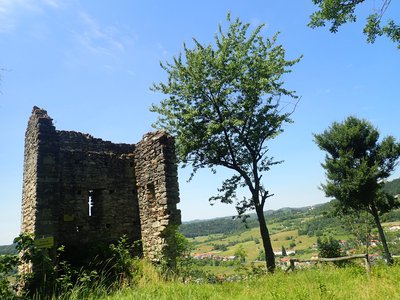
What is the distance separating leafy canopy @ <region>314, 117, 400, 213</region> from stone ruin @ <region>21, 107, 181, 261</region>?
11.6 meters

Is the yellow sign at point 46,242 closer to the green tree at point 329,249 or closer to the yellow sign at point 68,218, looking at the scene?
the yellow sign at point 68,218

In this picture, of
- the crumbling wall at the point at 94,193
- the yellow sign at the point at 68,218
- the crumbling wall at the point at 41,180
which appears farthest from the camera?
the crumbling wall at the point at 94,193

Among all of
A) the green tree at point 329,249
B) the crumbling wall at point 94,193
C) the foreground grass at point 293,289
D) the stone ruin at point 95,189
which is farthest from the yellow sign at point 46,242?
the green tree at point 329,249

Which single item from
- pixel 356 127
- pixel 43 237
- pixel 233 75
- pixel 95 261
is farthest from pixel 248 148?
pixel 43 237

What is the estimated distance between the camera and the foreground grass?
560 cm

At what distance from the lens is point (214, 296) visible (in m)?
5.95

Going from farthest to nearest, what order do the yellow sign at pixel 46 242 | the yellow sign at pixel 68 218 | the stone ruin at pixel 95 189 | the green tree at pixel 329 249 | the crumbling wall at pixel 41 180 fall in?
the green tree at pixel 329 249 < the yellow sign at pixel 68 218 < the stone ruin at pixel 95 189 < the crumbling wall at pixel 41 180 < the yellow sign at pixel 46 242

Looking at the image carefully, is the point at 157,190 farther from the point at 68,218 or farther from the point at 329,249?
the point at 329,249

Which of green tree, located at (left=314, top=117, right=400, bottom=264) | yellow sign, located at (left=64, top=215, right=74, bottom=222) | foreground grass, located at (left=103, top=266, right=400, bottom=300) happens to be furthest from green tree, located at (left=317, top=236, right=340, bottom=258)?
yellow sign, located at (left=64, top=215, right=74, bottom=222)

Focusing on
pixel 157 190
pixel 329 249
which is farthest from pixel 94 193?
pixel 329 249

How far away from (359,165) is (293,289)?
44.0 feet

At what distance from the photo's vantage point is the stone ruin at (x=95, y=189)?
973 cm

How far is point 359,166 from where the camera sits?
1716 centimetres

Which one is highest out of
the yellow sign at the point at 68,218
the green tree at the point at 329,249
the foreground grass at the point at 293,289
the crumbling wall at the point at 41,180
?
the crumbling wall at the point at 41,180
